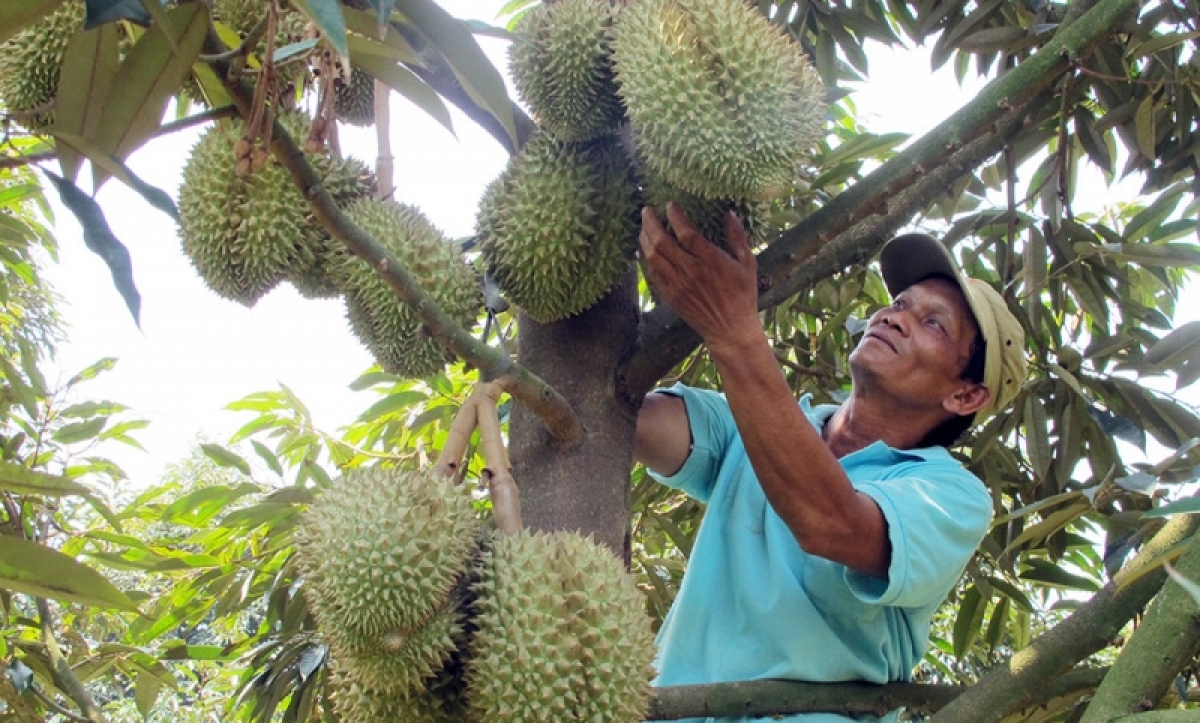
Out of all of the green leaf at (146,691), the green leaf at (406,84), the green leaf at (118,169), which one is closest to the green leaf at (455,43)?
the green leaf at (406,84)

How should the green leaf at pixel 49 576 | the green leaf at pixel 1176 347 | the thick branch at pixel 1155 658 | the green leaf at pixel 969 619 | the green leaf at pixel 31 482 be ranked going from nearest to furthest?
the green leaf at pixel 49 576 → the green leaf at pixel 31 482 → the thick branch at pixel 1155 658 → the green leaf at pixel 1176 347 → the green leaf at pixel 969 619

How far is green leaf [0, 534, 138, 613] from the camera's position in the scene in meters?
0.82

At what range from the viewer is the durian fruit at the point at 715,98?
132 centimetres

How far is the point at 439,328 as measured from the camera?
1.17 meters

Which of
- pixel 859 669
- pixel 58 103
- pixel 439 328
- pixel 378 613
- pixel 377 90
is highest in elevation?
pixel 377 90

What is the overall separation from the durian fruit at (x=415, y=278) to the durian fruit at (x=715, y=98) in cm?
35

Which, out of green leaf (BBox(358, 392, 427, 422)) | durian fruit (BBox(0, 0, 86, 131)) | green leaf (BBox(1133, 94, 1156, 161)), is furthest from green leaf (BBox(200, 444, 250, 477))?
green leaf (BBox(1133, 94, 1156, 161))

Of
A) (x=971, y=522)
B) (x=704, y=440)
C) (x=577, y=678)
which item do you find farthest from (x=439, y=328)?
(x=971, y=522)

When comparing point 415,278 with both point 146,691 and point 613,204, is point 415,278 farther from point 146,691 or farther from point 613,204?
point 146,691

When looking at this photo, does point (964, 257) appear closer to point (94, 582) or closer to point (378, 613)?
point (378, 613)

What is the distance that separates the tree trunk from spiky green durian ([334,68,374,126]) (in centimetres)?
49

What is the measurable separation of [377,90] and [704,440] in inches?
33.7

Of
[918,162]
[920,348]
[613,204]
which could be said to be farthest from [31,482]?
[920,348]

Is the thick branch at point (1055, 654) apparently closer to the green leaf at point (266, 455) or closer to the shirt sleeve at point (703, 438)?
the shirt sleeve at point (703, 438)
